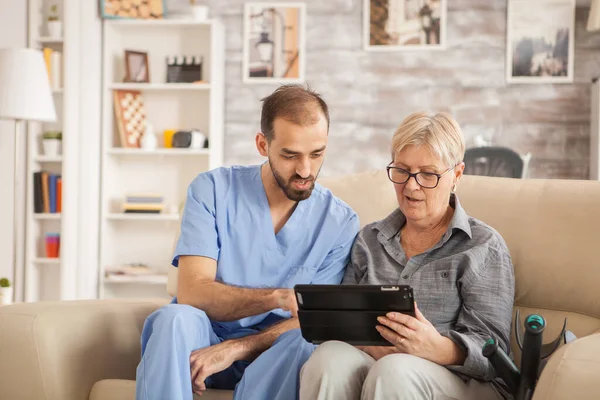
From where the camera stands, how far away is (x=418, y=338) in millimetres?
1720

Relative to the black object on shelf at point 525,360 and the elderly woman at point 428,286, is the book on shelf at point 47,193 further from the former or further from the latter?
the black object on shelf at point 525,360

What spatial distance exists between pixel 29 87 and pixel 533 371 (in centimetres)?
313

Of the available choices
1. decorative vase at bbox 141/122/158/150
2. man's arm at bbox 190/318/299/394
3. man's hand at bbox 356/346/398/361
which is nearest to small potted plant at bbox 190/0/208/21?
decorative vase at bbox 141/122/158/150

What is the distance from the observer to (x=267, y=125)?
2.22 m

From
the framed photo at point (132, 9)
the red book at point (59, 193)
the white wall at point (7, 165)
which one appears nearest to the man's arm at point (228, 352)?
the white wall at point (7, 165)

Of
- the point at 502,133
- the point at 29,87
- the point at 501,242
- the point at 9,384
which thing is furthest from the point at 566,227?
the point at 502,133

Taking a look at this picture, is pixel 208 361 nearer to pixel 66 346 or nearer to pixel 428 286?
pixel 66 346

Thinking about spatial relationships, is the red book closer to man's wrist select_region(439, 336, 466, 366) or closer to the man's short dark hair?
the man's short dark hair

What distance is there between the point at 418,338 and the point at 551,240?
63 centimetres

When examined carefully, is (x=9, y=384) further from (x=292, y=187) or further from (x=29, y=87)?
(x=29, y=87)

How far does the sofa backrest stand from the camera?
6.93ft

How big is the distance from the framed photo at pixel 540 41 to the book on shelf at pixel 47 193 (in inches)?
115

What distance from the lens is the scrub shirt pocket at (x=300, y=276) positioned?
2182mm

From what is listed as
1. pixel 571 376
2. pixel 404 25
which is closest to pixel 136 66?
pixel 404 25
